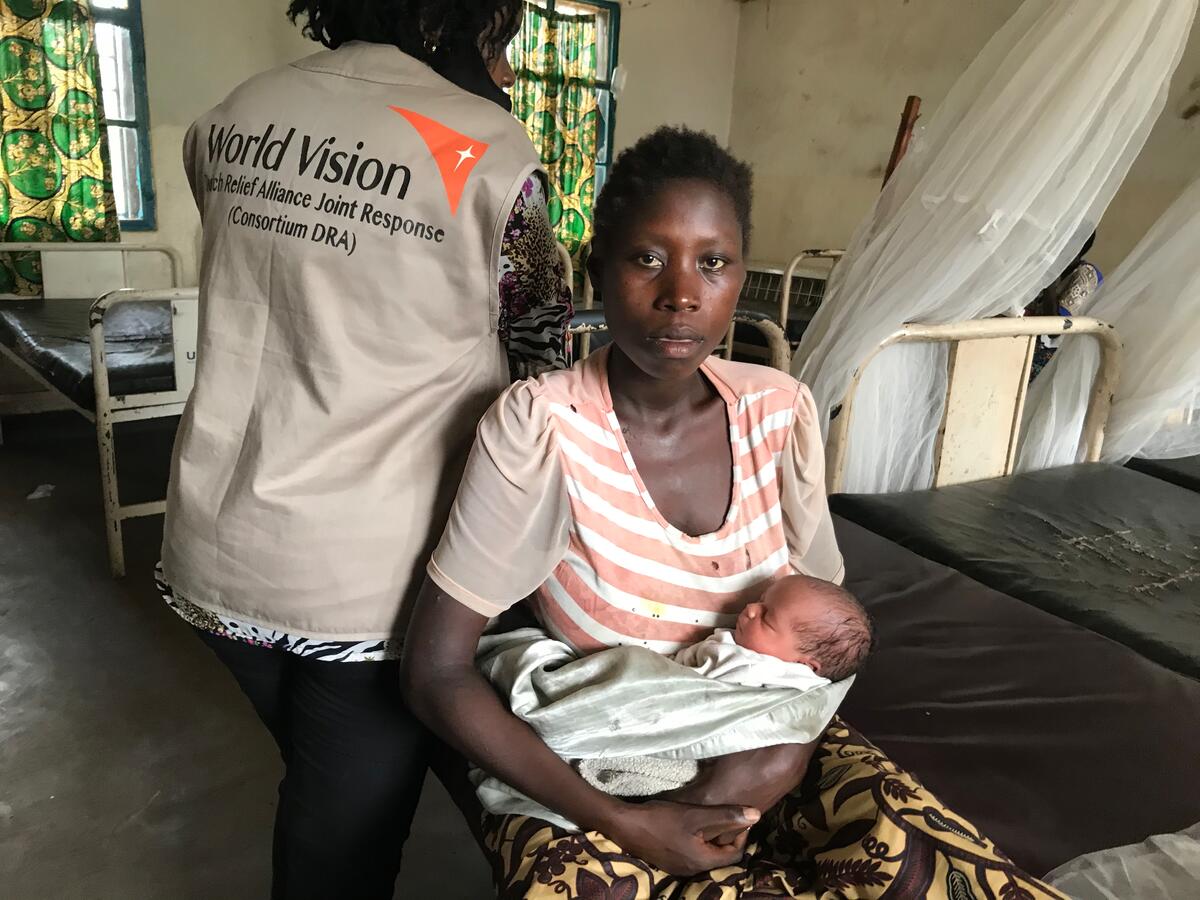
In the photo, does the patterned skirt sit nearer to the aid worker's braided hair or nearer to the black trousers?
the black trousers

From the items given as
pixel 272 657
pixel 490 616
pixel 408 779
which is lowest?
pixel 408 779

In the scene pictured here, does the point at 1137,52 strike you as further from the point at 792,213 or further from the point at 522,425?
the point at 792,213

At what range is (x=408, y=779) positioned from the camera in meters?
1.15

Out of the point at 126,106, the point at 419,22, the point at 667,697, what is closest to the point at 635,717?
the point at 667,697

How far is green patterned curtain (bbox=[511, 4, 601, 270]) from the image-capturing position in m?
5.60

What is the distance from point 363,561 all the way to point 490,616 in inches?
7.0

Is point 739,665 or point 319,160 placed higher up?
point 319,160

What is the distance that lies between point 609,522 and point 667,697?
0.22m

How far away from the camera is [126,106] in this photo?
4566mm

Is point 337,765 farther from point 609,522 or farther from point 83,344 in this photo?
point 83,344

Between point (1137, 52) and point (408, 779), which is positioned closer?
point (408, 779)

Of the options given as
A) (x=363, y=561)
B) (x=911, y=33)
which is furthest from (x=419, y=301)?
(x=911, y=33)

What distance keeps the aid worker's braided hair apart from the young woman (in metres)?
0.25

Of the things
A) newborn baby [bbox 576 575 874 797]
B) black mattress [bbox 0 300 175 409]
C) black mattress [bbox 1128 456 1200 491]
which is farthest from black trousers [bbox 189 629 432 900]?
black mattress [bbox 1128 456 1200 491]
